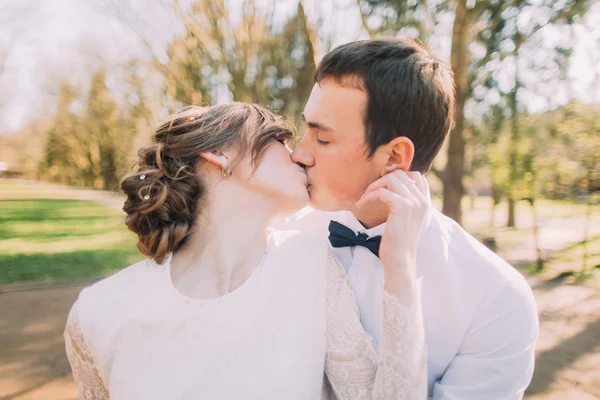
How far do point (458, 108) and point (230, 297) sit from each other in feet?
25.3

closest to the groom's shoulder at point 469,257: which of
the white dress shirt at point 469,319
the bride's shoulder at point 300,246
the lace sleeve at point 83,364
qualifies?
the white dress shirt at point 469,319

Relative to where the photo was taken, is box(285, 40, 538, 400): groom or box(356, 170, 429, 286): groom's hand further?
box(285, 40, 538, 400): groom

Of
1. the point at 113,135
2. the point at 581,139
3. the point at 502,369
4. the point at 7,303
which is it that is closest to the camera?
the point at 502,369

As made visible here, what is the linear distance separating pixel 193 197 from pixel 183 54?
10.6 m

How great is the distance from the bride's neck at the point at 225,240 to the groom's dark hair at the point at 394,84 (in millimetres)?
628

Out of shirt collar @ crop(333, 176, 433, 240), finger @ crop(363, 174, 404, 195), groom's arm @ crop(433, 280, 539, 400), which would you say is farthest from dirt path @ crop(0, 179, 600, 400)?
finger @ crop(363, 174, 404, 195)

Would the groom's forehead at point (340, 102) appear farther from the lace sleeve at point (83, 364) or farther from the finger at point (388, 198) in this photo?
the lace sleeve at point (83, 364)

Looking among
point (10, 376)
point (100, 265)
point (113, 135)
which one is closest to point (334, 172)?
point (10, 376)

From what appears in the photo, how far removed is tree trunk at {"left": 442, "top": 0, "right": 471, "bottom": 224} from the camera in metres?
8.28

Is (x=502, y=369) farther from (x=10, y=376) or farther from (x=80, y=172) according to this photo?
(x=80, y=172)

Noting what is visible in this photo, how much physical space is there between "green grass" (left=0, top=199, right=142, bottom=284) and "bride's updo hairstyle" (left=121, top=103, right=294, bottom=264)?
4168mm

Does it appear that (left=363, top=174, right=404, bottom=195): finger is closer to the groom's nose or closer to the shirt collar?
the shirt collar

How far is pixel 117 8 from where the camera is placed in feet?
35.2

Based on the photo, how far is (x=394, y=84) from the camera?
2.00 metres
